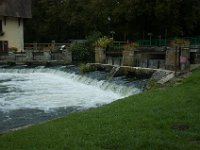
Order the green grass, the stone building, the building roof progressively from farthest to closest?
1. the stone building
2. the building roof
3. the green grass

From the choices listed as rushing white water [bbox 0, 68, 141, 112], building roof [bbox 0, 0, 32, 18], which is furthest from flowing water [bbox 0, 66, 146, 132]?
building roof [bbox 0, 0, 32, 18]

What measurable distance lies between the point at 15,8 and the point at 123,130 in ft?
165

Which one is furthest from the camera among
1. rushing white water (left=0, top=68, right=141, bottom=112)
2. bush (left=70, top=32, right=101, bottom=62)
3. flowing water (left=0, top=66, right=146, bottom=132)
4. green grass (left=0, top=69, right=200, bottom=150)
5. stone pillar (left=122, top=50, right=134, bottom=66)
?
bush (left=70, top=32, right=101, bottom=62)

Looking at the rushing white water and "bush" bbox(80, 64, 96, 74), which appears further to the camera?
"bush" bbox(80, 64, 96, 74)

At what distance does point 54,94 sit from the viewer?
23.5 m

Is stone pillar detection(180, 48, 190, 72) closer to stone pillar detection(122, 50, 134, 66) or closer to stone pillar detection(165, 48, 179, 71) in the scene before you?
stone pillar detection(165, 48, 179, 71)

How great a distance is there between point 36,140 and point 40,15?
6354 cm

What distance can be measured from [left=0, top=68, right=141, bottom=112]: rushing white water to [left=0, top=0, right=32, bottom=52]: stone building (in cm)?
2374

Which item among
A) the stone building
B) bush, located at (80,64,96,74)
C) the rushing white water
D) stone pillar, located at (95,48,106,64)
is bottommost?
the rushing white water

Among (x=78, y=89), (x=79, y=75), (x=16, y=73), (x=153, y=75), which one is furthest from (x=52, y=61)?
(x=153, y=75)

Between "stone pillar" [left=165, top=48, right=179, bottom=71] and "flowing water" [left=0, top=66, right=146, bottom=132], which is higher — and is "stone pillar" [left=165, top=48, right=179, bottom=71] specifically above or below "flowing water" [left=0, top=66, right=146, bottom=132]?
above

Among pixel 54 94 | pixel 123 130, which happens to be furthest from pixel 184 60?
pixel 123 130

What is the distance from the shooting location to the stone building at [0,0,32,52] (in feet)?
185

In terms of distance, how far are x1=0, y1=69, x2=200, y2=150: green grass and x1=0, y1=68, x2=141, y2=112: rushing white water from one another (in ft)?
22.6
